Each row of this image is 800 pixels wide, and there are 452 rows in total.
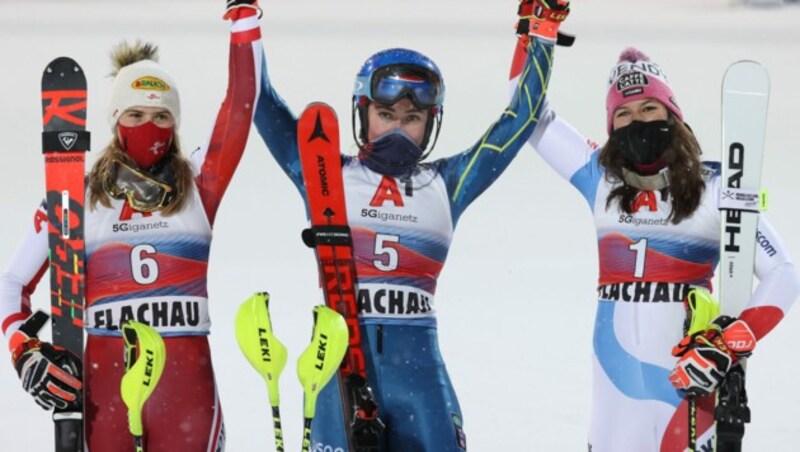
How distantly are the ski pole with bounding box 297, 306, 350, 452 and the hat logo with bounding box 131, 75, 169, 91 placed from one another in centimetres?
103

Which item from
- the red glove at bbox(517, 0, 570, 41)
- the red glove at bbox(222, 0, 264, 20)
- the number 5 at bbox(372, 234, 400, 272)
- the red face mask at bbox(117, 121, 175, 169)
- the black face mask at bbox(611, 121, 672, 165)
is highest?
the red glove at bbox(517, 0, 570, 41)

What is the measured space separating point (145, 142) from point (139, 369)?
0.80 meters

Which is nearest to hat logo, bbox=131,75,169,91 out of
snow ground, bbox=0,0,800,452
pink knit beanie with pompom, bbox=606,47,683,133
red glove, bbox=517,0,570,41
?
red glove, bbox=517,0,570,41

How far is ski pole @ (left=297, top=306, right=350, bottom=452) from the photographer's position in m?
4.94

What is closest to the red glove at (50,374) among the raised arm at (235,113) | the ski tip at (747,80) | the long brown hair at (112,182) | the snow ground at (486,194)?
the long brown hair at (112,182)

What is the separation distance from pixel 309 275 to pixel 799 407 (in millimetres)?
2998

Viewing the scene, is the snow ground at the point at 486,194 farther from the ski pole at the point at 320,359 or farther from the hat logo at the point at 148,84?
the hat logo at the point at 148,84

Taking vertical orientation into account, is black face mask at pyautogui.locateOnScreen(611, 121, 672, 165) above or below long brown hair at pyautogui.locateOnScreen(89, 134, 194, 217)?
above

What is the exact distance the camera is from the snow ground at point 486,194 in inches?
285

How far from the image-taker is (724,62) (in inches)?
582

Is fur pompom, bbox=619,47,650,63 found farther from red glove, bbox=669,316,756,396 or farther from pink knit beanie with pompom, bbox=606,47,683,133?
red glove, bbox=669,316,756,396

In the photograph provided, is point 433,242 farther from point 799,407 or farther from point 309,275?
point 309,275

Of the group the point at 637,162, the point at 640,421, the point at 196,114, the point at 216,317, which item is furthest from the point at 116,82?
the point at 196,114

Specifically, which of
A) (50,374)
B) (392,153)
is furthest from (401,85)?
(50,374)
